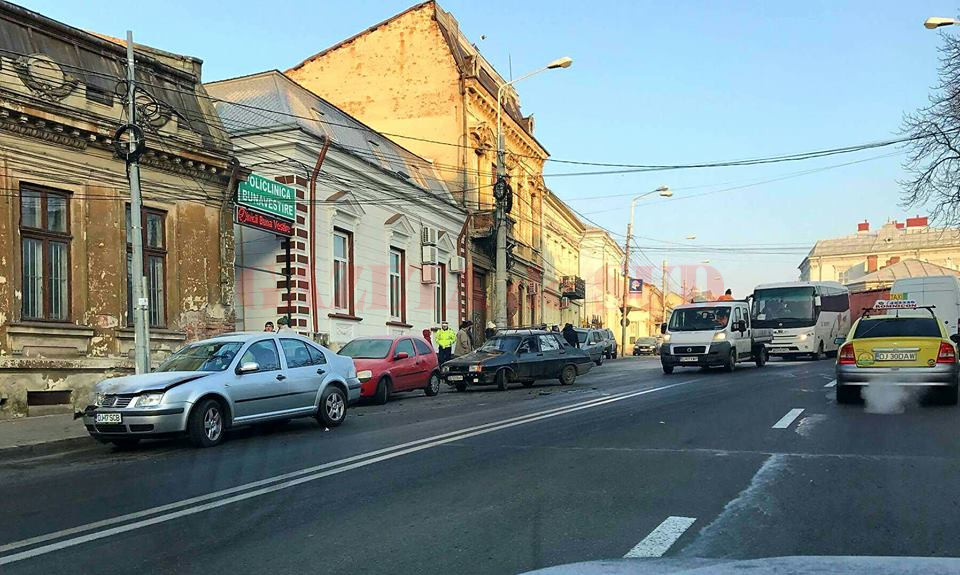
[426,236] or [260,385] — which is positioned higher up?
[426,236]

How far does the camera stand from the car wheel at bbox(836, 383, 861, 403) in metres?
13.4

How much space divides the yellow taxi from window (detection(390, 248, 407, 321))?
1685 cm

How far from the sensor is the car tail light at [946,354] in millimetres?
12688

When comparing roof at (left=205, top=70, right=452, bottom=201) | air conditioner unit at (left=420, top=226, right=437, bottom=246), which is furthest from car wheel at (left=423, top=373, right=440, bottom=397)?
air conditioner unit at (left=420, top=226, right=437, bottom=246)

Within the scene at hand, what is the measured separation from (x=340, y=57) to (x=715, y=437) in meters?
29.4

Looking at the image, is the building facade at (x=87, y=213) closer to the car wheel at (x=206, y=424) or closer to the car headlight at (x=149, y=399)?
the car headlight at (x=149, y=399)

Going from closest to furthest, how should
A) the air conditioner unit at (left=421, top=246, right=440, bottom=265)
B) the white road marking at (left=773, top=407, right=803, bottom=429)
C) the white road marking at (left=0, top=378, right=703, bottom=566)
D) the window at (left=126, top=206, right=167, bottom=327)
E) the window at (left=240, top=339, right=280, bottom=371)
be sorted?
the white road marking at (left=0, top=378, right=703, bottom=566) < the white road marking at (left=773, top=407, right=803, bottom=429) < the window at (left=240, top=339, right=280, bottom=371) < the window at (left=126, top=206, right=167, bottom=327) < the air conditioner unit at (left=421, top=246, right=440, bottom=265)

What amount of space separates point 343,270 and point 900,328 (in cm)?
1585

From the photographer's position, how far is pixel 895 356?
12867mm

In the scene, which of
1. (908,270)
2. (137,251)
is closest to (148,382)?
(137,251)

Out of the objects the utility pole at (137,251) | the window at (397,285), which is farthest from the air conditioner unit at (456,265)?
the utility pole at (137,251)

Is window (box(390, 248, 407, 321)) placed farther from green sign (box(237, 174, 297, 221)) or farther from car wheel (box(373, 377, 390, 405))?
car wheel (box(373, 377, 390, 405))

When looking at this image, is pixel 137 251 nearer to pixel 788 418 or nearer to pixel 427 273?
pixel 788 418

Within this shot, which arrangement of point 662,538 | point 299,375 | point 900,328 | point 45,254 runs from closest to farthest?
point 662,538, point 299,375, point 900,328, point 45,254
